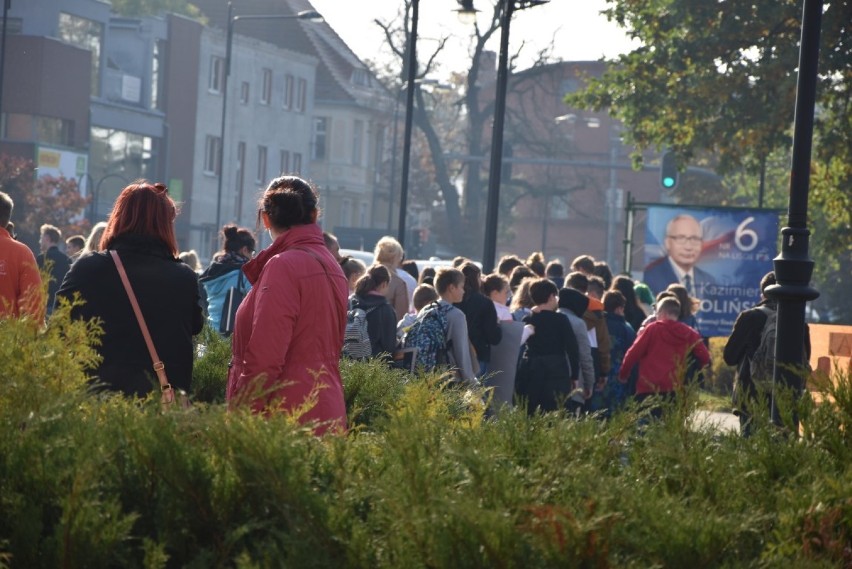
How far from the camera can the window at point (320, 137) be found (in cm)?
8300

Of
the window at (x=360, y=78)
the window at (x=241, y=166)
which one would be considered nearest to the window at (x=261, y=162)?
the window at (x=241, y=166)

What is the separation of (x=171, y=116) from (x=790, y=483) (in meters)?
62.4

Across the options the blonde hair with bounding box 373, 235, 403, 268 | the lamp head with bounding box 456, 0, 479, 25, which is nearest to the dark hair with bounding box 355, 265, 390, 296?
the blonde hair with bounding box 373, 235, 403, 268

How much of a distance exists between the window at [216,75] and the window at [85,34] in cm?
1052

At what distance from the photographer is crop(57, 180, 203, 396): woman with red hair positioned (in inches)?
240

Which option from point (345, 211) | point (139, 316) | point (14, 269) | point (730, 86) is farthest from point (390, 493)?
point (345, 211)

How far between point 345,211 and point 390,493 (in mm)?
81281

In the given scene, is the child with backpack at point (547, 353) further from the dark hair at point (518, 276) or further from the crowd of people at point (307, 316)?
the dark hair at point (518, 276)

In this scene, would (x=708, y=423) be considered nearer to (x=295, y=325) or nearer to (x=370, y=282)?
(x=295, y=325)

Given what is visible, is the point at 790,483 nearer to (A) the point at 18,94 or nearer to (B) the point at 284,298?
(B) the point at 284,298

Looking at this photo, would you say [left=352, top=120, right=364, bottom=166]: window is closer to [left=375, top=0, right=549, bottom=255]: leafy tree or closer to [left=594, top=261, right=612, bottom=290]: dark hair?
[left=375, top=0, right=549, bottom=255]: leafy tree

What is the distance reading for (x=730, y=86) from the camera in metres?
27.5

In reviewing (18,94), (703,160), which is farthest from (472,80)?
(18,94)

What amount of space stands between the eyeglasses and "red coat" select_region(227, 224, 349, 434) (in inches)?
678
